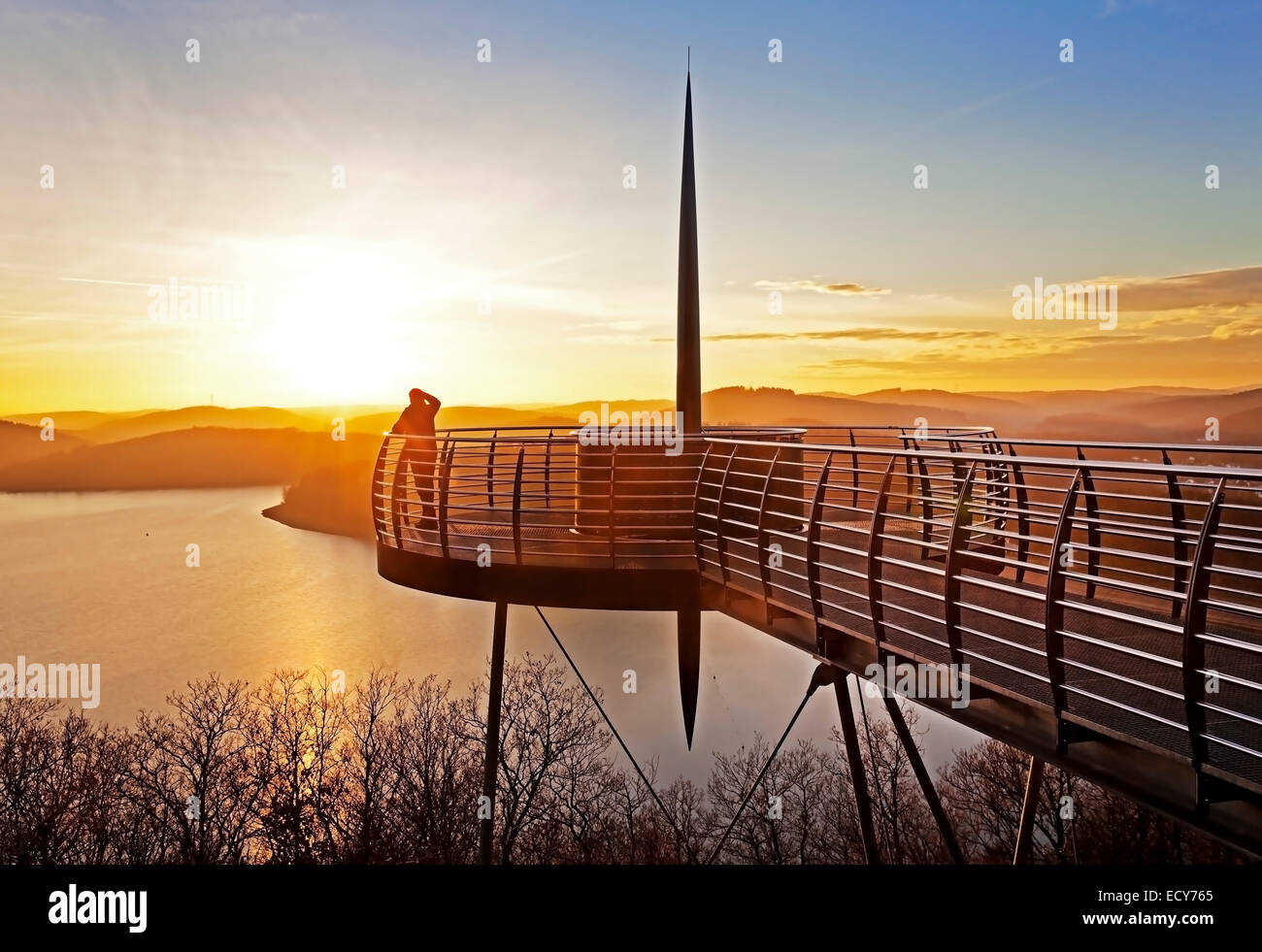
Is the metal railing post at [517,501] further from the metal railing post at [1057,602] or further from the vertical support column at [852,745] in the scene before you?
the metal railing post at [1057,602]

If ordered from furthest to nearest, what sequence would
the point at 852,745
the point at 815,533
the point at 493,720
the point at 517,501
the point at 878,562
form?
the point at 493,720 < the point at 852,745 < the point at 517,501 < the point at 815,533 < the point at 878,562

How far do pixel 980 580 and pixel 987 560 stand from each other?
5.46 ft

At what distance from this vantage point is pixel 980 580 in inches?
191

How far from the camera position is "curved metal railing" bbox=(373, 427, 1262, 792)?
4102mm

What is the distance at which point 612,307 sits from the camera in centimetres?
1622

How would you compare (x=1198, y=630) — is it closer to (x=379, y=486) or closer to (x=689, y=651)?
(x=379, y=486)

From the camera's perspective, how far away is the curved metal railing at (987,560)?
410 cm

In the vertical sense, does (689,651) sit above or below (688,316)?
below

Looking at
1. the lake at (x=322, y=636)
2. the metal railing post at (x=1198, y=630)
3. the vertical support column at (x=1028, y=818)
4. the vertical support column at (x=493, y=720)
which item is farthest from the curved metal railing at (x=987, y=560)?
the lake at (x=322, y=636)

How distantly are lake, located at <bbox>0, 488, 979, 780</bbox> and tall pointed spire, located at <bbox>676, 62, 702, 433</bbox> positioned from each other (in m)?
39.0

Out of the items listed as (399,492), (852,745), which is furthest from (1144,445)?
(399,492)

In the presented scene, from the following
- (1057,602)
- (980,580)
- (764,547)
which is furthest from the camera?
(764,547)

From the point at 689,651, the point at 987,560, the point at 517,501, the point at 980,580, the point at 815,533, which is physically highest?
the point at 517,501

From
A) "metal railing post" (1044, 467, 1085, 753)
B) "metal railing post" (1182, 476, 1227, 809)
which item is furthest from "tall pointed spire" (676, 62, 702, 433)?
"metal railing post" (1182, 476, 1227, 809)
